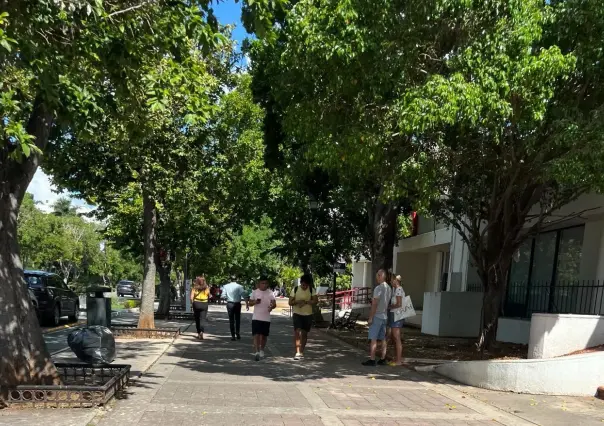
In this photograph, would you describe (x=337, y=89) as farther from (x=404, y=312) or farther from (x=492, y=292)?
(x=492, y=292)

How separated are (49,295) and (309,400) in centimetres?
1153

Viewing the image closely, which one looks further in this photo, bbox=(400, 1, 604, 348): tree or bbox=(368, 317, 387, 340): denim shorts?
bbox=(368, 317, 387, 340): denim shorts

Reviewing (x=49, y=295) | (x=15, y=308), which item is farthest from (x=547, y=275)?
(x=49, y=295)

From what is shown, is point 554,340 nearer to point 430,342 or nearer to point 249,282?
point 430,342

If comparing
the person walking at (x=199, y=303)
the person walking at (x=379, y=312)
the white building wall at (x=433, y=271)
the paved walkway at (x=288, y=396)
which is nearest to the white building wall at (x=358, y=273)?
the white building wall at (x=433, y=271)

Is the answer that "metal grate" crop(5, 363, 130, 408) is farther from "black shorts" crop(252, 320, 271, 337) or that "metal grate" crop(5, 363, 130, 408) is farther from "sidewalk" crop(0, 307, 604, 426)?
"black shorts" crop(252, 320, 271, 337)

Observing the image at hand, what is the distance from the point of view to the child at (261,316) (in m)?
11.2

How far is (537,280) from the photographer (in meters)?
15.3

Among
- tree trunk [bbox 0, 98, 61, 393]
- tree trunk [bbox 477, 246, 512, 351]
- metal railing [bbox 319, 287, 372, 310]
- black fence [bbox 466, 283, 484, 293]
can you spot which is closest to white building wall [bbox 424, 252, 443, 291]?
metal railing [bbox 319, 287, 372, 310]

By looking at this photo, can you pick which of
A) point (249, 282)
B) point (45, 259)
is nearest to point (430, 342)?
point (249, 282)

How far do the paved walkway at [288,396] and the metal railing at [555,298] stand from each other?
4.54 m

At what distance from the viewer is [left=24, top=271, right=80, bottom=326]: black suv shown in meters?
16.3

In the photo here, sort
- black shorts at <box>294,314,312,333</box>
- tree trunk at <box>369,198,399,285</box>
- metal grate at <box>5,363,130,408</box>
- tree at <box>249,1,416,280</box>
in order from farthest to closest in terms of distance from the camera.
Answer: tree trunk at <box>369,198,399,285</box> < black shorts at <box>294,314,312,333</box> < tree at <box>249,1,416,280</box> < metal grate at <box>5,363,130,408</box>

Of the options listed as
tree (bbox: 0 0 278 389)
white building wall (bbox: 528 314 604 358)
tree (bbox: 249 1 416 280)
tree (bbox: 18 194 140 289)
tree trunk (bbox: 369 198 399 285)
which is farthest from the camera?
tree (bbox: 18 194 140 289)
